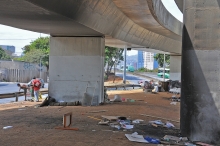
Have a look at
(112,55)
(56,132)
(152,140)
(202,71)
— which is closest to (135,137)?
(152,140)

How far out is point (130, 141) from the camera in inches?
346

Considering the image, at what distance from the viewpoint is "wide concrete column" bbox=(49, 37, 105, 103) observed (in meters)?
17.6

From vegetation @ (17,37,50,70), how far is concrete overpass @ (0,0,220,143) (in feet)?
131

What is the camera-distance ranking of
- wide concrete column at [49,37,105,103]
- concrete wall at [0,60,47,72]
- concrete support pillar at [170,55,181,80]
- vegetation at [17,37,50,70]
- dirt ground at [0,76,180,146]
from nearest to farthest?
1. dirt ground at [0,76,180,146]
2. wide concrete column at [49,37,105,103]
3. concrete support pillar at [170,55,181,80]
4. concrete wall at [0,60,47,72]
5. vegetation at [17,37,50,70]

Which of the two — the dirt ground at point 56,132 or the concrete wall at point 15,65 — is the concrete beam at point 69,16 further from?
the concrete wall at point 15,65

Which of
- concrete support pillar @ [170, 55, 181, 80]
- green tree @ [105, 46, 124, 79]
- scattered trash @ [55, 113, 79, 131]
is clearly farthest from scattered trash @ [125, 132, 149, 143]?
green tree @ [105, 46, 124, 79]

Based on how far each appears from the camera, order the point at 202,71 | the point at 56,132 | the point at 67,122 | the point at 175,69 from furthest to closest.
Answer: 1. the point at 175,69
2. the point at 67,122
3. the point at 56,132
4. the point at 202,71

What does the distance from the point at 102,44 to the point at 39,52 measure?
4418cm

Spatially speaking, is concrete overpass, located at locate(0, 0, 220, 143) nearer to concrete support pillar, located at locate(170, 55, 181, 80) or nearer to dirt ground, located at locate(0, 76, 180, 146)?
dirt ground, located at locate(0, 76, 180, 146)

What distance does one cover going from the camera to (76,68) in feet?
58.2

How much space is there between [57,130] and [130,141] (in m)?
2.65

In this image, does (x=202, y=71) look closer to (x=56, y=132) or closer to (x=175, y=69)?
(x=56, y=132)

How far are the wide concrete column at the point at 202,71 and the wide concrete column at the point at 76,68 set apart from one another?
8446mm

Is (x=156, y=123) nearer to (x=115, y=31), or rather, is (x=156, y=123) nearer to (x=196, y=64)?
(x=196, y=64)
